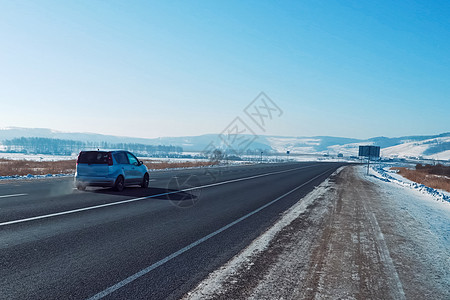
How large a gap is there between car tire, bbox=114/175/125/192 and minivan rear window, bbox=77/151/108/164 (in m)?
0.89

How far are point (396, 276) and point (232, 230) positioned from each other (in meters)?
3.51

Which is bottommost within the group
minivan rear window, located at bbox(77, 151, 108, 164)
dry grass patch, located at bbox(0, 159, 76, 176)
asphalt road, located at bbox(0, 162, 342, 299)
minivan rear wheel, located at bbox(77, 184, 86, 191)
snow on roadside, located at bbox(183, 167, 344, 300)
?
dry grass patch, located at bbox(0, 159, 76, 176)

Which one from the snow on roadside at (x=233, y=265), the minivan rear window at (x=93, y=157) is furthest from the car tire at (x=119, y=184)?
the snow on roadside at (x=233, y=265)

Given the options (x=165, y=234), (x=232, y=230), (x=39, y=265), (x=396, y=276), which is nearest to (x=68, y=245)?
(x=39, y=265)

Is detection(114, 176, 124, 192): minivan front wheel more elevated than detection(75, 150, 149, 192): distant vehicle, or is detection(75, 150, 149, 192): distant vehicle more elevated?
detection(75, 150, 149, 192): distant vehicle

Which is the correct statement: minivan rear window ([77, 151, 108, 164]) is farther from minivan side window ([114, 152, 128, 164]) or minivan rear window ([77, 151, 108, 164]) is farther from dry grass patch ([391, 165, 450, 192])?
dry grass patch ([391, 165, 450, 192])

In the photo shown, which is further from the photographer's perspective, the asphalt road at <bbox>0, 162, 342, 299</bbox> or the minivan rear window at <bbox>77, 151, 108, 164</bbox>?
the minivan rear window at <bbox>77, 151, 108, 164</bbox>

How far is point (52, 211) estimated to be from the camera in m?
8.88

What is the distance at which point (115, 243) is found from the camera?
604cm

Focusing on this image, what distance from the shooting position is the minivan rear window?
13.2 metres

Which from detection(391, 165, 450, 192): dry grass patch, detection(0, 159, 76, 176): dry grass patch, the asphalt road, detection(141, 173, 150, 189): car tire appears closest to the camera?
the asphalt road

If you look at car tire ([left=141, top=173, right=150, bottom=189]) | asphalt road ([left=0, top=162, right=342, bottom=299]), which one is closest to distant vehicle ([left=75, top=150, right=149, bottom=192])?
car tire ([left=141, top=173, right=150, bottom=189])

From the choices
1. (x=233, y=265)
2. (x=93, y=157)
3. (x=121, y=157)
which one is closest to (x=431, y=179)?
(x=121, y=157)

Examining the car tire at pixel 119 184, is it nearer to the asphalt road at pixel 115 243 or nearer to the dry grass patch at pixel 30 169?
the asphalt road at pixel 115 243
